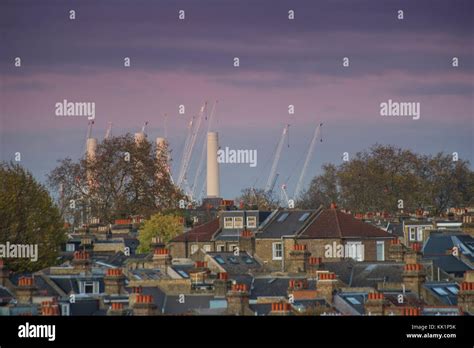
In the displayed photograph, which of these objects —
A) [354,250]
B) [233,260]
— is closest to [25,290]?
[233,260]

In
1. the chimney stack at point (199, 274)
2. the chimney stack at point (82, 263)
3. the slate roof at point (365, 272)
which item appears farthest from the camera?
the chimney stack at point (82, 263)

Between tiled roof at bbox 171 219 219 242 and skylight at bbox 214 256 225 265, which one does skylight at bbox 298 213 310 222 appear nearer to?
tiled roof at bbox 171 219 219 242

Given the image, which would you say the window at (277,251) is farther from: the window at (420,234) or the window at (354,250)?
the window at (420,234)

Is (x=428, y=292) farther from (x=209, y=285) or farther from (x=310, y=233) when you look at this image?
(x=310, y=233)

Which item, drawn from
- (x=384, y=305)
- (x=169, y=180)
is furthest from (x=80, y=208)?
(x=384, y=305)

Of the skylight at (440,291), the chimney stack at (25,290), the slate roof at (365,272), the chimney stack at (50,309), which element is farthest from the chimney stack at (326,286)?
the chimney stack at (50,309)

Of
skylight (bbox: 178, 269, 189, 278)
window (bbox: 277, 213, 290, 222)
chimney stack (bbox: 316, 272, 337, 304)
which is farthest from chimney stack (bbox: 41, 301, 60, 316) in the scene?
window (bbox: 277, 213, 290, 222)
